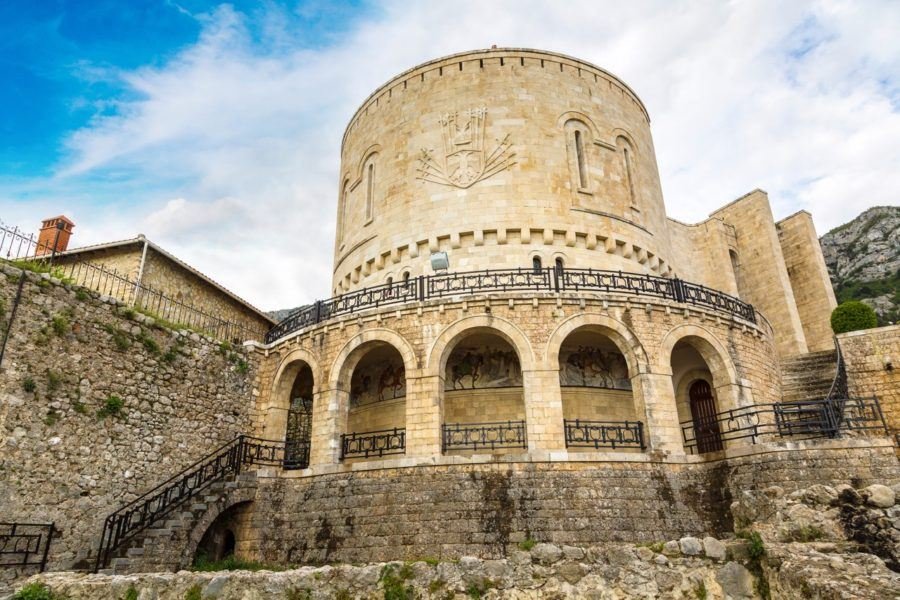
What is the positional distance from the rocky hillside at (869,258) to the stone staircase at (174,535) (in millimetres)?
48077

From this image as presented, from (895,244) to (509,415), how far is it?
5305cm

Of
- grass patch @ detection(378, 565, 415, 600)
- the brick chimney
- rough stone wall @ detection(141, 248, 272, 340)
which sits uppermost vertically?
the brick chimney

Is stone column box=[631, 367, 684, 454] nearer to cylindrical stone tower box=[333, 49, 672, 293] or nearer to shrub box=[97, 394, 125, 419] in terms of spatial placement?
cylindrical stone tower box=[333, 49, 672, 293]

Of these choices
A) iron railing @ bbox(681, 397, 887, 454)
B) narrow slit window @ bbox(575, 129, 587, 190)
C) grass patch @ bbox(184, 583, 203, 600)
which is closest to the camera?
grass patch @ bbox(184, 583, 203, 600)

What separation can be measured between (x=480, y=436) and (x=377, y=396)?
4.04 meters

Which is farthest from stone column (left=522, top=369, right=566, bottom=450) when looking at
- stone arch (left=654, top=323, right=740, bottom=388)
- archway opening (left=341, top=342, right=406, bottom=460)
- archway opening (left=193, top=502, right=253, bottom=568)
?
archway opening (left=193, top=502, right=253, bottom=568)

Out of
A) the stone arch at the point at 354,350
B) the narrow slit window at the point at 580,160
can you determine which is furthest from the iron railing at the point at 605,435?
the narrow slit window at the point at 580,160

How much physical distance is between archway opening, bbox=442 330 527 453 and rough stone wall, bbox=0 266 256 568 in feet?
20.5

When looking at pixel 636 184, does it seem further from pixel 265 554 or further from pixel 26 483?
pixel 26 483

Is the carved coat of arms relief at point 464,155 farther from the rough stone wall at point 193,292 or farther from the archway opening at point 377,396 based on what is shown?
the rough stone wall at point 193,292

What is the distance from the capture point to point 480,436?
13992 millimetres

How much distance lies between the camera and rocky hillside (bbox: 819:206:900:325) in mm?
46656

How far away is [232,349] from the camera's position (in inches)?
634

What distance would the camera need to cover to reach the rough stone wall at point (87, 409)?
1091 cm
